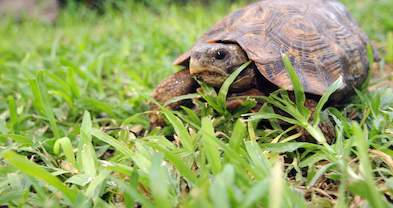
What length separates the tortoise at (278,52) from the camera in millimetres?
1679

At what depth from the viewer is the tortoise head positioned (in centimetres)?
167

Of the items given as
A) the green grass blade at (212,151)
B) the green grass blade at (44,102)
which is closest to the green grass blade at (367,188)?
the green grass blade at (212,151)

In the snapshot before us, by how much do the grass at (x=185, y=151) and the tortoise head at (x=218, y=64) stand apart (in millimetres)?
77

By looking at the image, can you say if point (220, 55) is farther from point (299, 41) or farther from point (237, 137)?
point (237, 137)

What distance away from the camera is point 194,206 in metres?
0.85

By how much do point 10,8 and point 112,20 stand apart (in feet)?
9.29

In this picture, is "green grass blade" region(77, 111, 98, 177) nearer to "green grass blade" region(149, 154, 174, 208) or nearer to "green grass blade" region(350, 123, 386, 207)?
"green grass blade" region(149, 154, 174, 208)

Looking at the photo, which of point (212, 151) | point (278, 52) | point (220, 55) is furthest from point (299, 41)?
point (212, 151)

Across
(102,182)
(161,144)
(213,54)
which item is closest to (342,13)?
(213,54)

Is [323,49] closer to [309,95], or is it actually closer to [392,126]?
[309,95]

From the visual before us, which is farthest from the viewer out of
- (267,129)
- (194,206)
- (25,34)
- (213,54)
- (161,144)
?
(25,34)

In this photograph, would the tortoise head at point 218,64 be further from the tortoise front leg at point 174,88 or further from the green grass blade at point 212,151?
the green grass blade at point 212,151

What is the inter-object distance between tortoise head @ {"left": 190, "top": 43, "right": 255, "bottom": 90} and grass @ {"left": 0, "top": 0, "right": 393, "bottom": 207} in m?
0.08

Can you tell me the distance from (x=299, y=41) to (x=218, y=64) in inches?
15.2
